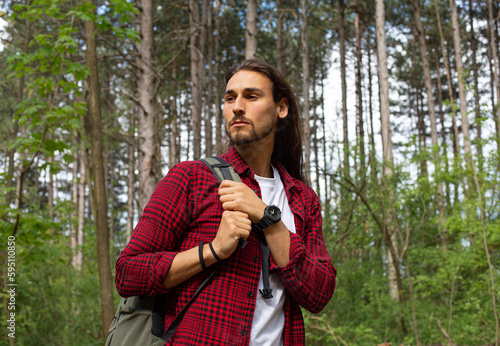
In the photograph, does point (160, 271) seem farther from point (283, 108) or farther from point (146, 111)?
point (146, 111)

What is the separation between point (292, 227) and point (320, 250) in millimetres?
157

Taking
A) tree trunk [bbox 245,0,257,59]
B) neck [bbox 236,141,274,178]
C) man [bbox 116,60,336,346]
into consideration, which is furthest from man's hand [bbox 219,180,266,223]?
tree trunk [bbox 245,0,257,59]

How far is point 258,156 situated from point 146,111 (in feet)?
16.4

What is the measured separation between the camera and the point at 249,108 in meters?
1.83

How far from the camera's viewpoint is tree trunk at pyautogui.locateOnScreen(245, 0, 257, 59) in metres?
6.69

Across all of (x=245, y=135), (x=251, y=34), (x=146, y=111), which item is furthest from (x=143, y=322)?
(x=251, y=34)

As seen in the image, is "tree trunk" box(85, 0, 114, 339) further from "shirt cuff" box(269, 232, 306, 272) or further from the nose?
"shirt cuff" box(269, 232, 306, 272)

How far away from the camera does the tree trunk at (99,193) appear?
464cm

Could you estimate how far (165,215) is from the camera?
1.50m

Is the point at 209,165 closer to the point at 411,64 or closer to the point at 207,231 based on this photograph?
the point at 207,231

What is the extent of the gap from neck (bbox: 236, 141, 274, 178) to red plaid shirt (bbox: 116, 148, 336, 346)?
26cm

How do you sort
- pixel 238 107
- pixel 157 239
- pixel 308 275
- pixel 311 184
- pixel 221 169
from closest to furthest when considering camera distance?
pixel 157 239 → pixel 308 275 → pixel 221 169 → pixel 238 107 → pixel 311 184

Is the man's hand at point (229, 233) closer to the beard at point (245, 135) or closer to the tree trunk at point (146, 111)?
the beard at point (245, 135)

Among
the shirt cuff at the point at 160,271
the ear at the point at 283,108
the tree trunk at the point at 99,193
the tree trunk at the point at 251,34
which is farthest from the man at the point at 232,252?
the tree trunk at the point at 251,34
